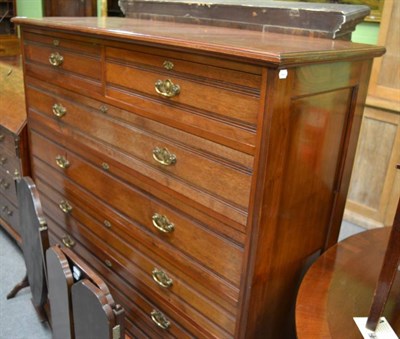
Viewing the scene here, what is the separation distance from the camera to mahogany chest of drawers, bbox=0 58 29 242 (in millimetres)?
2127

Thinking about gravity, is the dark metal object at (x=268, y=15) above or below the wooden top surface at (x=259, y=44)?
above

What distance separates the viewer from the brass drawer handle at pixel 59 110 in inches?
66.6

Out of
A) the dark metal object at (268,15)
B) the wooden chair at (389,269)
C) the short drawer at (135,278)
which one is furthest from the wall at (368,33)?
the wooden chair at (389,269)

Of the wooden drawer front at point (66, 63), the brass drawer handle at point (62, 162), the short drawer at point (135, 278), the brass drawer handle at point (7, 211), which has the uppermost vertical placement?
the wooden drawer front at point (66, 63)

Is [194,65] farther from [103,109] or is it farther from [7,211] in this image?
[7,211]

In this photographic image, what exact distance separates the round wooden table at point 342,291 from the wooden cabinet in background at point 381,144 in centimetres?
162

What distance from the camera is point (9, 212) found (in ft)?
8.28

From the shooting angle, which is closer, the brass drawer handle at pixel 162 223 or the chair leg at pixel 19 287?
the brass drawer handle at pixel 162 223

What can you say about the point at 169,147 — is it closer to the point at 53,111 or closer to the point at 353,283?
the point at 353,283

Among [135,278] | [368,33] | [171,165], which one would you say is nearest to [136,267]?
[135,278]

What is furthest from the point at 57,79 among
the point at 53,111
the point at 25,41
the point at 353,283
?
the point at 353,283

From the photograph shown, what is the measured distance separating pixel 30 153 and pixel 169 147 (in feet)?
3.76

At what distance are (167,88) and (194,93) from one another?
0.10 meters

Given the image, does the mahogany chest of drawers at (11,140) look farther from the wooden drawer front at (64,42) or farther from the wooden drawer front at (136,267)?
the wooden drawer front at (64,42)
